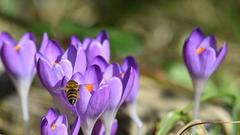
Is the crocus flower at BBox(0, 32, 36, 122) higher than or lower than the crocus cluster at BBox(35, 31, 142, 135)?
higher

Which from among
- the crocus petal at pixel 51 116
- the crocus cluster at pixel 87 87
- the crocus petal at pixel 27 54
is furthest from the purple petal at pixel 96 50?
the crocus petal at pixel 51 116

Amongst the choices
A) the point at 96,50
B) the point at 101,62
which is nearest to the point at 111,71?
the point at 101,62

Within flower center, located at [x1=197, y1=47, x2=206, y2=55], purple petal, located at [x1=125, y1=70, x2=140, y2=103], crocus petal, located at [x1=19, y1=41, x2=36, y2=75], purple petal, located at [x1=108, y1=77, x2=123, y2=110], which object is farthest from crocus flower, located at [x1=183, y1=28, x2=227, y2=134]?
crocus petal, located at [x1=19, y1=41, x2=36, y2=75]

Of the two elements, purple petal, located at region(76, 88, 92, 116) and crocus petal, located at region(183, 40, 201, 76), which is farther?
crocus petal, located at region(183, 40, 201, 76)

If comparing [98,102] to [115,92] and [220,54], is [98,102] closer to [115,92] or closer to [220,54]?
[115,92]

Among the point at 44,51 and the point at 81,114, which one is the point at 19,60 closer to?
the point at 44,51

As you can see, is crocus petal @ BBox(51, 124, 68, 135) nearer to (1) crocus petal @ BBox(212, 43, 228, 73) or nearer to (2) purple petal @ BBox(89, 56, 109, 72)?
(2) purple petal @ BBox(89, 56, 109, 72)

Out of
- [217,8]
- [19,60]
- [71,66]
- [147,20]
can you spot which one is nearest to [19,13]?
[147,20]
